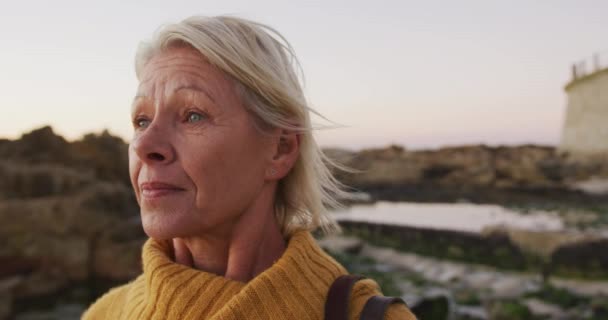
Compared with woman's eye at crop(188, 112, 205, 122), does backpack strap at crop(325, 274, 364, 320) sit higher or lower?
lower

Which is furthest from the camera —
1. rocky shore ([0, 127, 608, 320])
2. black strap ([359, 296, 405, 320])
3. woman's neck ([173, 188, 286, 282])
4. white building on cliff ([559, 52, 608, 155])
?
white building on cliff ([559, 52, 608, 155])

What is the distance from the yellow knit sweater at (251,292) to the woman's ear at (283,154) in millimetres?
211

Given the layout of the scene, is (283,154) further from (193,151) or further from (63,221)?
(63,221)

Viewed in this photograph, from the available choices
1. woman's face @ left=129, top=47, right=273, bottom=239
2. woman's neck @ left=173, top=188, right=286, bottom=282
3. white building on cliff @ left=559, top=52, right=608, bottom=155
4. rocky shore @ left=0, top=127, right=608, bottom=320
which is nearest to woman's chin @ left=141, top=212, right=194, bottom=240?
woman's face @ left=129, top=47, right=273, bottom=239

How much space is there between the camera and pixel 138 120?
1.52 metres

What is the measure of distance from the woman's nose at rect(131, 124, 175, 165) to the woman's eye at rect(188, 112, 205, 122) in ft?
0.23

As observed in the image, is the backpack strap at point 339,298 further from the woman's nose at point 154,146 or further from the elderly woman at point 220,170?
the woman's nose at point 154,146

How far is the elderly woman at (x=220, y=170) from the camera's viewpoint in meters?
1.36

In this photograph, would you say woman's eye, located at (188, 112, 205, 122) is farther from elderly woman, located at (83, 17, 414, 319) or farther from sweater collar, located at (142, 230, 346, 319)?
sweater collar, located at (142, 230, 346, 319)

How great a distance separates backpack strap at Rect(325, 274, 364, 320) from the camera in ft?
4.48

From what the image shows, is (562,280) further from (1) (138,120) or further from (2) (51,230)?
(1) (138,120)

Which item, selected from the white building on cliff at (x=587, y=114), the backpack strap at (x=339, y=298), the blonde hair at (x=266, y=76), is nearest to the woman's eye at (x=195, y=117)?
the blonde hair at (x=266, y=76)

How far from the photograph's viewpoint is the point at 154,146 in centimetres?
135

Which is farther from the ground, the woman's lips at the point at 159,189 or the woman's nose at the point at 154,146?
the woman's nose at the point at 154,146
